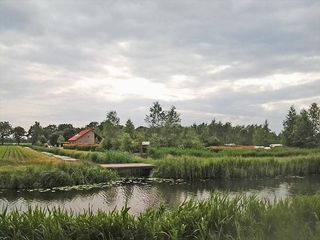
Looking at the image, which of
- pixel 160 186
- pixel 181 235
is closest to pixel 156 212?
pixel 181 235

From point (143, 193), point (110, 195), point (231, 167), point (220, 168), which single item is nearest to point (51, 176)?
point (110, 195)

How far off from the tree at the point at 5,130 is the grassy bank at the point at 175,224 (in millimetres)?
119600

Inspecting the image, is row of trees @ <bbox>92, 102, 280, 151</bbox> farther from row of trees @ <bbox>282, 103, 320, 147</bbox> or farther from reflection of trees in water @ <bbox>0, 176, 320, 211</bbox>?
reflection of trees in water @ <bbox>0, 176, 320, 211</bbox>

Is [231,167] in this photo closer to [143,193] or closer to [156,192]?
[156,192]

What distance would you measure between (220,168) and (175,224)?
21388 mm

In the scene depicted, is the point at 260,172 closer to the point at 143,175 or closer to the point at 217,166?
the point at 217,166

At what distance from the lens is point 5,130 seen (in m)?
122

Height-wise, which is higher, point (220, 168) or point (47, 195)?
point (220, 168)

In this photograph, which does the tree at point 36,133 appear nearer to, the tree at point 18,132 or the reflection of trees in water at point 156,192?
the tree at point 18,132

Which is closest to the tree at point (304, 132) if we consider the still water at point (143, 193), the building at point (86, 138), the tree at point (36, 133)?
the still water at point (143, 193)

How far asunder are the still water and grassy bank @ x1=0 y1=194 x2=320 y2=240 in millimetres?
7035

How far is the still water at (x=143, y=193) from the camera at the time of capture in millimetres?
18641

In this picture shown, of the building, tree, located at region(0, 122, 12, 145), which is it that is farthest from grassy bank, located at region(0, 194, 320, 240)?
tree, located at region(0, 122, 12, 145)

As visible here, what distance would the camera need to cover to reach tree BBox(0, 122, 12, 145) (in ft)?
397
